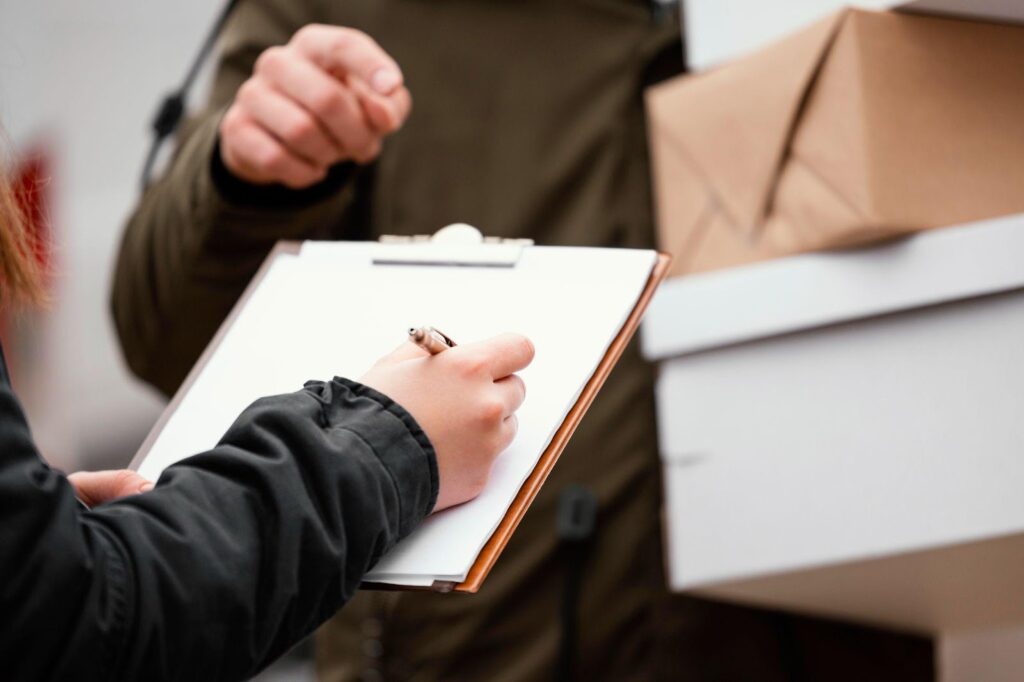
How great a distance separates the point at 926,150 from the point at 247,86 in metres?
0.37

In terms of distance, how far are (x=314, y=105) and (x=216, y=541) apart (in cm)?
31

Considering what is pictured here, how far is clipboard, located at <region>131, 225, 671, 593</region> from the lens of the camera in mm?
391

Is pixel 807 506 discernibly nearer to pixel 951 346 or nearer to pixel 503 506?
pixel 951 346

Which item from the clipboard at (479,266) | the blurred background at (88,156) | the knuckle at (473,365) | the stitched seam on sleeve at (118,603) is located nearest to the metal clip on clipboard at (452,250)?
the clipboard at (479,266)

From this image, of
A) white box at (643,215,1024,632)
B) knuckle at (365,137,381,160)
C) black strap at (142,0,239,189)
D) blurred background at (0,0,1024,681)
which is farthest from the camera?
blurred background at (0,0,1024,681)

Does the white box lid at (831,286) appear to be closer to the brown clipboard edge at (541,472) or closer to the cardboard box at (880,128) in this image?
the cardboard box at (880,128)

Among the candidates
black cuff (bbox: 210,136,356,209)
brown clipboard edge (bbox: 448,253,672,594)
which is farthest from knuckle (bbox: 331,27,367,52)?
brown clipboard edge (bbox: 448,253,672,594)

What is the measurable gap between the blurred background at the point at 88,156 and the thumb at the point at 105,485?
1.50 metres

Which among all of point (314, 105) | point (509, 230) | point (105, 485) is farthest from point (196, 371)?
point (509, 230)

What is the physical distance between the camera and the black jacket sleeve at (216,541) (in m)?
0.31

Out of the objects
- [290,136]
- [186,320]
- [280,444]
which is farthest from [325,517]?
[186,320]

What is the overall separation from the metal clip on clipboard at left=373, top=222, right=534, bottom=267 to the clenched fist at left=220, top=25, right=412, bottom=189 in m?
0.11

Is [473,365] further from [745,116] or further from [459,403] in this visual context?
[745,116]

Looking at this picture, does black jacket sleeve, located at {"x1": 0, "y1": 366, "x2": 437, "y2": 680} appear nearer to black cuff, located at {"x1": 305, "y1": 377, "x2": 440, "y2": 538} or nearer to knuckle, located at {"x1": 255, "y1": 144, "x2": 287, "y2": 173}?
black cuff, located at {"x1": 305, "y1": 377, "x2": 440, "y2": 538}
